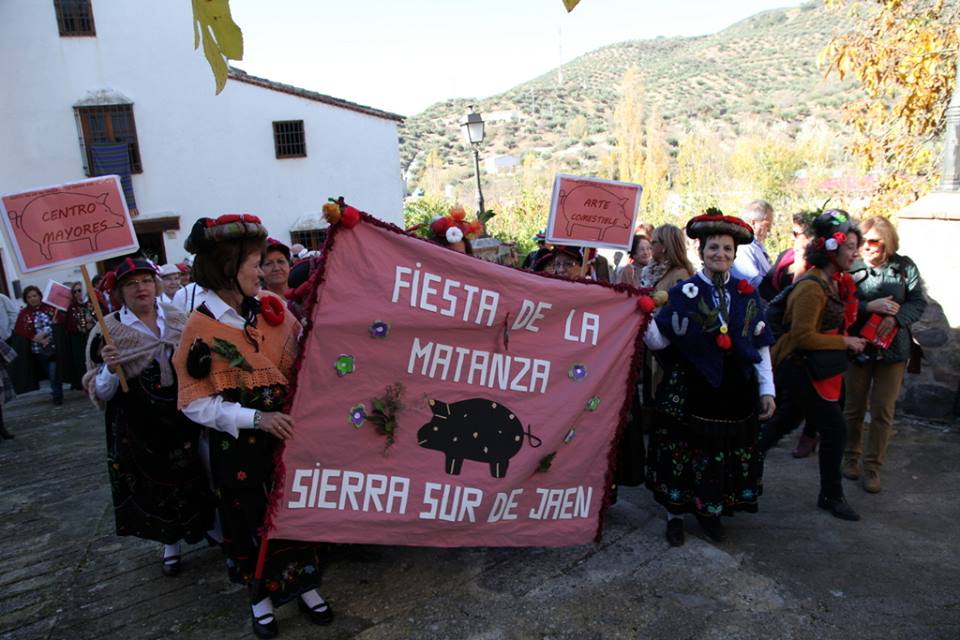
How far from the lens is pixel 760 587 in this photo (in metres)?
3.16

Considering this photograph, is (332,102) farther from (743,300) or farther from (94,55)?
(743,300)

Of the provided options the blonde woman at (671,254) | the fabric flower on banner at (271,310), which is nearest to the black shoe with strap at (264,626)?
the fabric flower on banner at (271,310)

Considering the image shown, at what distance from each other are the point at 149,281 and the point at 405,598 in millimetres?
2113

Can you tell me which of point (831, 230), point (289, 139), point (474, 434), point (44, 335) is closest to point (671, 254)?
point (831, 230)

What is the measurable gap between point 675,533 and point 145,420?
2.91 meters

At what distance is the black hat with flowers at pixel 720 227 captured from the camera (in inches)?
135

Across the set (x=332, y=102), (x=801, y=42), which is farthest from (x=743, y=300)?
(x=801, y=42)

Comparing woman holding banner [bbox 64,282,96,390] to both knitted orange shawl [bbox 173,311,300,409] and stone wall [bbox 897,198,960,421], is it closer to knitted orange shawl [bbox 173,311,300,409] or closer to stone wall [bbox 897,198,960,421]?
knitted orange shawl [bbox 173,311,300,409]

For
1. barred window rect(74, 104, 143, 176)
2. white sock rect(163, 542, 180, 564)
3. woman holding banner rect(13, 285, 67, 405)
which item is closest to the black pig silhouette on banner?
white sock rect(163, 542, 180, 564)

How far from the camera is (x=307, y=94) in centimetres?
1912

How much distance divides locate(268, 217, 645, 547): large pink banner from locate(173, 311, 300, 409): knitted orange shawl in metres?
0.17

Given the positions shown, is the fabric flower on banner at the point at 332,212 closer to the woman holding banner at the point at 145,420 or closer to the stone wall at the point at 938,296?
the woman holding banner at the point at 145,420

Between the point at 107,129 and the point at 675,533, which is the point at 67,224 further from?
the point at 107,129

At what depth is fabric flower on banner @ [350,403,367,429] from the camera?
117 inches
